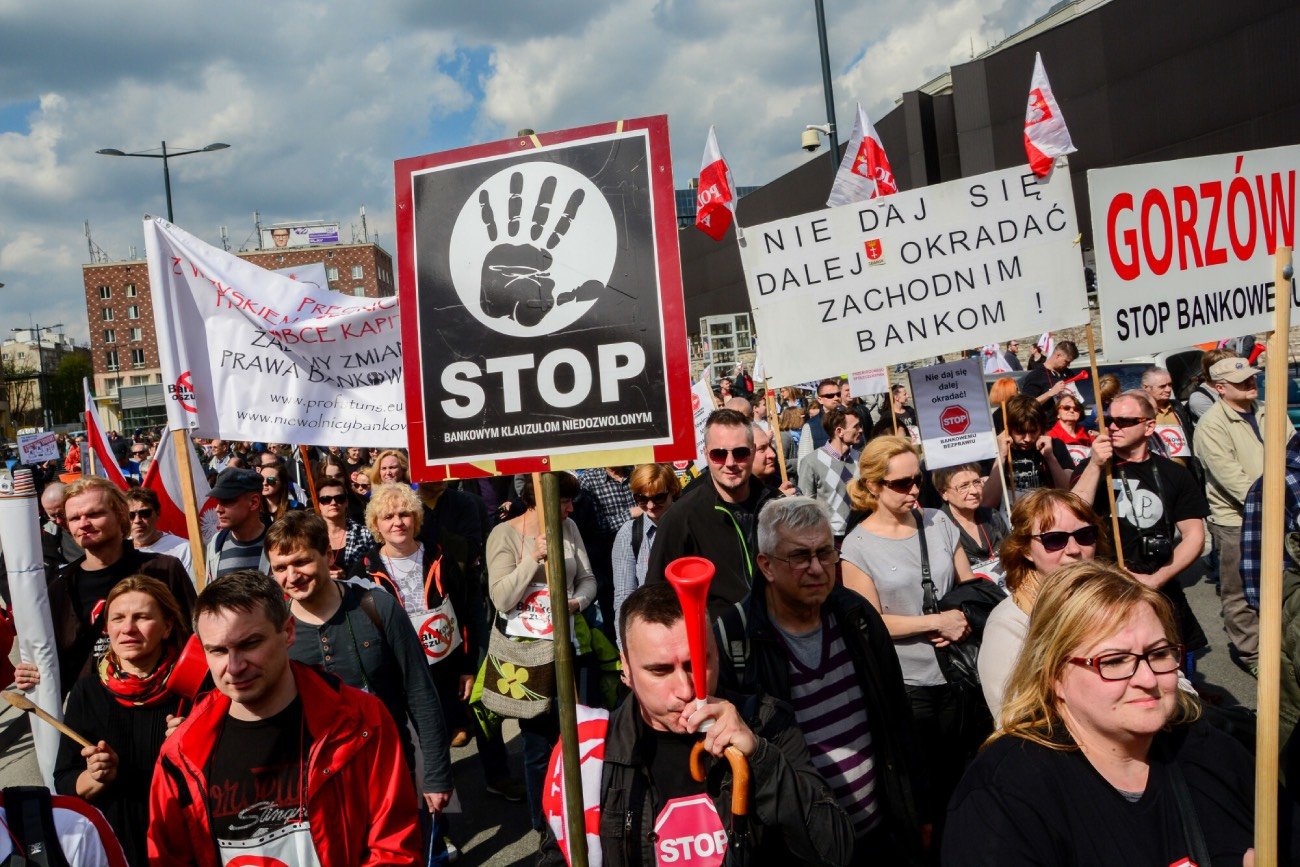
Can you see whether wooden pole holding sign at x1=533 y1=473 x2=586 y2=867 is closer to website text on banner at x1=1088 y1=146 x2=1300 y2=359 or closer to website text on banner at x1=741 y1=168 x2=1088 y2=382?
website text on banner at x1=1088 y1=146 x2=1300 y2=359

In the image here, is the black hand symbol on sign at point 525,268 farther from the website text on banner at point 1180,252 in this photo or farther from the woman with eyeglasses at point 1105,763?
the website text on banner at point 1180,252

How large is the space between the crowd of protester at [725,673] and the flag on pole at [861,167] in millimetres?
2718

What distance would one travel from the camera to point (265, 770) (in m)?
2.66

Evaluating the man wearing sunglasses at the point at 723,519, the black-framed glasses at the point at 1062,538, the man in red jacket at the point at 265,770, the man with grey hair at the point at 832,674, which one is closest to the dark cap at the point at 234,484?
the man wearing sunglasses at the point at 723,519

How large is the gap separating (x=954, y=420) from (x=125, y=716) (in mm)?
4357

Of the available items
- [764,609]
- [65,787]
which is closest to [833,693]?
[764,609]

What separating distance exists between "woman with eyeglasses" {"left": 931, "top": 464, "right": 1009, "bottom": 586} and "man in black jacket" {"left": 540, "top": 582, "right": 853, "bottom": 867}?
2.21 m

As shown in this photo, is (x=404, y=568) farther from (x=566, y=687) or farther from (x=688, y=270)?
(x=688, y=270)

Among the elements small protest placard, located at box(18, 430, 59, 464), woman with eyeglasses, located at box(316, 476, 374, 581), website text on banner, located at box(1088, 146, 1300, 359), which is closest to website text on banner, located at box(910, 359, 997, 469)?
website text on banner, located at box(1088, 146, 1300, 359)

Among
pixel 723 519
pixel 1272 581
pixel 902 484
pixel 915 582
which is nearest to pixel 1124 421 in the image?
pixel 902 484

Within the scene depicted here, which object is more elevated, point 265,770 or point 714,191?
point 714,191

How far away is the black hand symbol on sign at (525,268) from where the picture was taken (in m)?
2.44

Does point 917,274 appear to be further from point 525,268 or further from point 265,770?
point 265,770

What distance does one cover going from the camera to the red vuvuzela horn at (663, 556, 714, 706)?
6.49 ft
